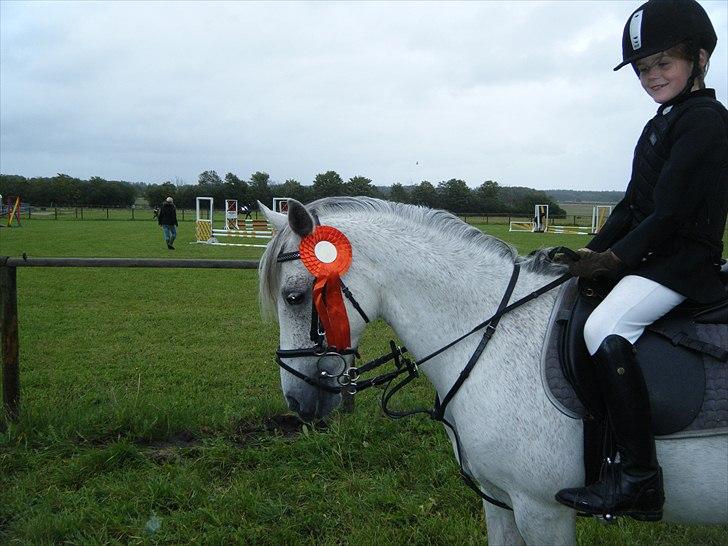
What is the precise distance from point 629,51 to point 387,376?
5.90ft

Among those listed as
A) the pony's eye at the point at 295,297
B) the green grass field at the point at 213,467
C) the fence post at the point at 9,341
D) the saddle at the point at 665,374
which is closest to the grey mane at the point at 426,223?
the pony's eye at the point at 295,297

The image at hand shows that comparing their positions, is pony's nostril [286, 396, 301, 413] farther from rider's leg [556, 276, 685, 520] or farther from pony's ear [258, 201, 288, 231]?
rider's leg [556, 276, 685, 520]

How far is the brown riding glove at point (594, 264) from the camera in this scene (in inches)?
86.9

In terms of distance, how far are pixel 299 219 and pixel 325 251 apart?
19cm

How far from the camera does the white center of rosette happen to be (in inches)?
91.7

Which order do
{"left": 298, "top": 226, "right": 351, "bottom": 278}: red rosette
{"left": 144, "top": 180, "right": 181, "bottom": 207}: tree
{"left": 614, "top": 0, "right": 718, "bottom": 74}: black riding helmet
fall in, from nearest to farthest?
{"left": 614, "top": 0, "right": 718, "bottom": 74}: black riding helmet → {"left": 298, "top": 226, "right": 351, "bottom": 278}: red rosette → {"left": 144, "top": 180, "right": 181, "bottom": 207}: tree

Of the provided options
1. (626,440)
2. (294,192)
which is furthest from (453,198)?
(626,440)

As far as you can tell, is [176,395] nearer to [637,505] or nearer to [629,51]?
[637,505]

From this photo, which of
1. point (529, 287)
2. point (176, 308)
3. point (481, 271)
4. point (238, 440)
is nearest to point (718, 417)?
point (529, 287)

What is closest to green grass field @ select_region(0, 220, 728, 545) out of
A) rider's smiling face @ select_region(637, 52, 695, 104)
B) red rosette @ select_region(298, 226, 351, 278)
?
red rosette @ select_region(298, 226, 351, 278)

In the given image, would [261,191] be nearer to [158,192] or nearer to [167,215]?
[167,215]

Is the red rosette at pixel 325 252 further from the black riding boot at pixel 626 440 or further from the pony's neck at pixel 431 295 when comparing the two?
the black riding boot at pixel 626 440

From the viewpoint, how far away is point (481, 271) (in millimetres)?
2570

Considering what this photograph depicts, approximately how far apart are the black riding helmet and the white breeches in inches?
38.0
